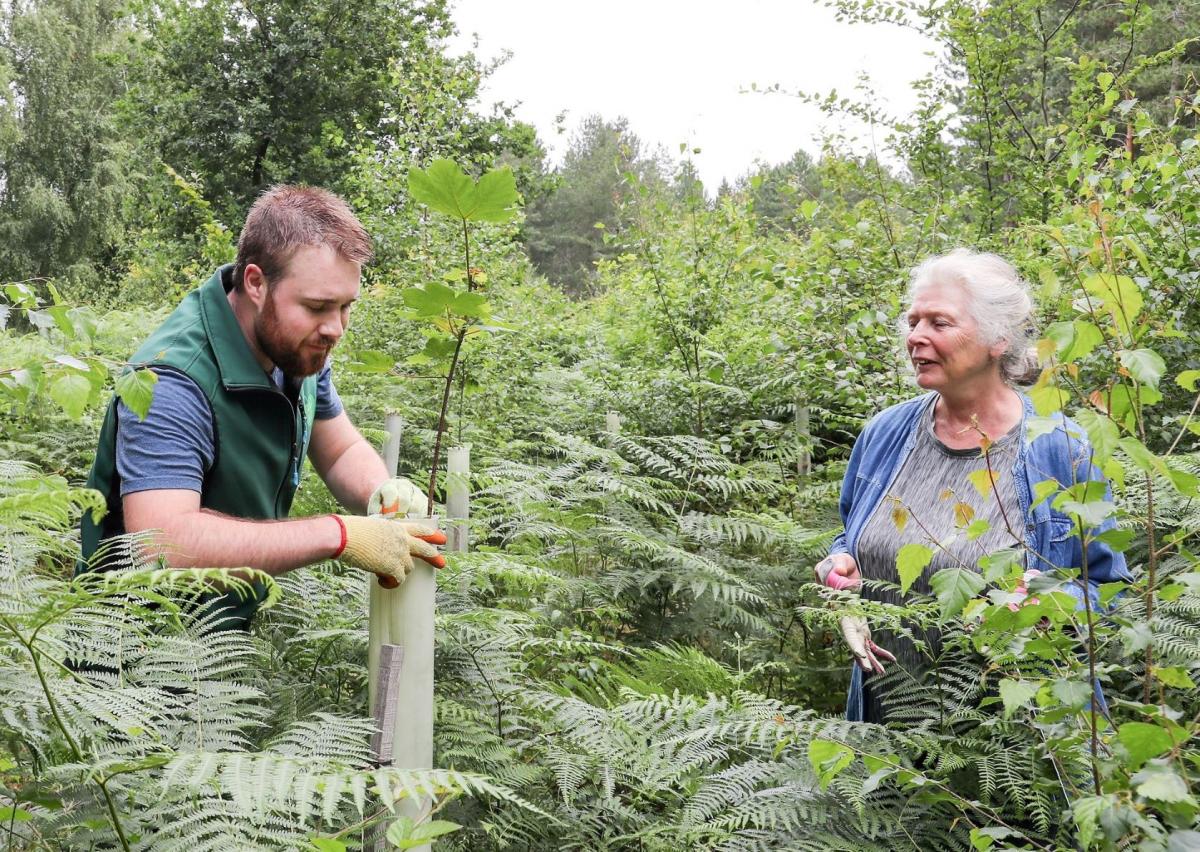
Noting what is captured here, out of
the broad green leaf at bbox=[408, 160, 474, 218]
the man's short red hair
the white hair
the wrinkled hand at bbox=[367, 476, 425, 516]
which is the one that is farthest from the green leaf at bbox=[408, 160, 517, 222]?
the white hair

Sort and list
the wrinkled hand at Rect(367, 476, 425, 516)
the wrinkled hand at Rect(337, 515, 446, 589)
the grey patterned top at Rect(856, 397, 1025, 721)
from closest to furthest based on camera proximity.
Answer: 1. the wrinkled hand at Rect(337, 515, 446, 589)
2. the wrinkled hand at Rect(367, 476, 425, 516)
3. the grey patterned top at Rect(856, 397, 1025, 721)

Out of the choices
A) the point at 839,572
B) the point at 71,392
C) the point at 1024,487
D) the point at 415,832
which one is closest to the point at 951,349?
the point at 1024,487

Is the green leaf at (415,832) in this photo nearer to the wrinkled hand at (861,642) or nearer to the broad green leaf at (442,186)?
the broad green leaf at (442,186)

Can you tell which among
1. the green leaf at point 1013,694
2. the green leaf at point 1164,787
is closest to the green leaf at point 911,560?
the green leaf at point 1013,694

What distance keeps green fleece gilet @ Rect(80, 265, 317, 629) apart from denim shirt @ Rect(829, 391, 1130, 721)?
6.08ft

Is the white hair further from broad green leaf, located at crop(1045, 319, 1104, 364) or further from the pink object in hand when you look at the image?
broad green leaf, located at crop(1045, 319, 1104, 364)

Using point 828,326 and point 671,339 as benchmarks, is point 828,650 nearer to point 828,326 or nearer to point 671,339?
point 828,326

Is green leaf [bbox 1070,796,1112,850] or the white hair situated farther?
the white hair

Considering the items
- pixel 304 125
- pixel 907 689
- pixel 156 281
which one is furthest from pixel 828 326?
pixel 304 125

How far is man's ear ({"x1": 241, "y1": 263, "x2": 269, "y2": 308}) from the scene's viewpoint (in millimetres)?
2568

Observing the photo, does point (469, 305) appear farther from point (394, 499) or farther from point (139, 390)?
point (139, 390)

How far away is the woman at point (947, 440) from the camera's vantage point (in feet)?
9.41

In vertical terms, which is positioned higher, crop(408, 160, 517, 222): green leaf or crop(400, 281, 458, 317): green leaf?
crop(408, 160, 517, 222): green leaf

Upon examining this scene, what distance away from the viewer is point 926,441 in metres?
3.22
